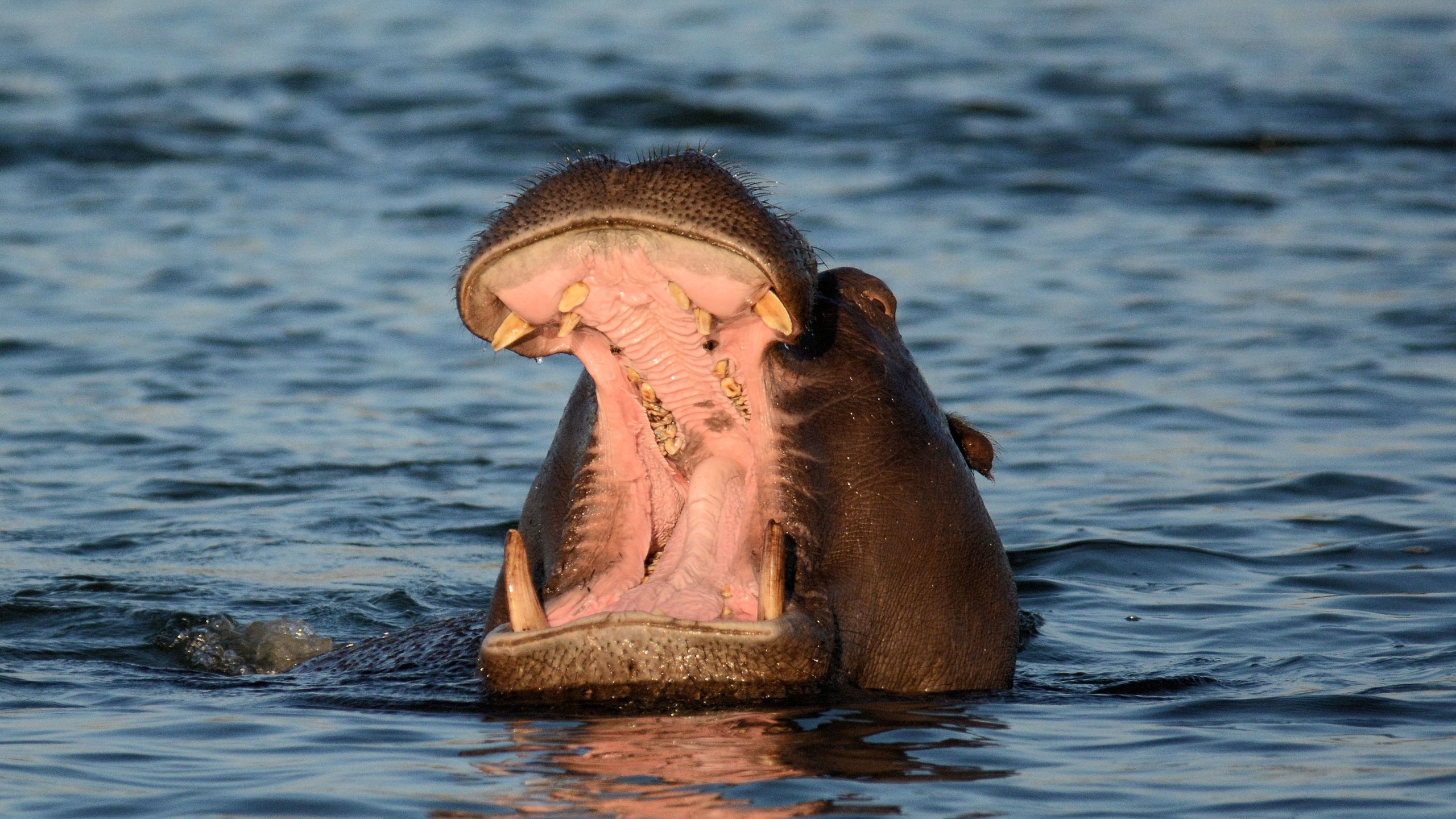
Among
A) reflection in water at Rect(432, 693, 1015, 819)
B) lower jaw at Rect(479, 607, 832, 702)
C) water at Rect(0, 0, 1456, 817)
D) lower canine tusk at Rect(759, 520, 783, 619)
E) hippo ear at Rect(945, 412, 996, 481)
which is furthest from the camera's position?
hippo ear at Rect(945, 412, 996, 481)

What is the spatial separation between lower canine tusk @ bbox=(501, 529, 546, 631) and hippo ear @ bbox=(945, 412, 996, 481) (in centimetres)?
158

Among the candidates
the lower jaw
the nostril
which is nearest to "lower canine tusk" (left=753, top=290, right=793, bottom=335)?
the lower jaw

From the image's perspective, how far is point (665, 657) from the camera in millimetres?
5113

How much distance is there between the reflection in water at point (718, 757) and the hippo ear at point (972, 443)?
2.84ft

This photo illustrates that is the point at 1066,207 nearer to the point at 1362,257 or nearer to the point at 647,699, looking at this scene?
the point at 1362,257

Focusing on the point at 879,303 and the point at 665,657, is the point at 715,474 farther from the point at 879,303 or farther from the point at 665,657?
the point at 879,303

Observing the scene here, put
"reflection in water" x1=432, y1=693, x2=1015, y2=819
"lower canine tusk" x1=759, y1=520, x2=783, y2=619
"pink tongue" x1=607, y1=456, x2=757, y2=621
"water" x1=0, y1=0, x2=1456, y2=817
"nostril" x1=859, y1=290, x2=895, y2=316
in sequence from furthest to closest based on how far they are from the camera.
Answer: "nostril" x1=859, y1=290, x2=895, y2=316 → "water" x1=0, y1=0, x2=1456, y2=817 → "pink tongue" x1=607, y1=456, x2=757, y2=621 → "lower canine tusk" x1=759, y1=520, x2=783, y2=619 → "reflection in water" x1=432, y1=693, x2=1015, y2=819

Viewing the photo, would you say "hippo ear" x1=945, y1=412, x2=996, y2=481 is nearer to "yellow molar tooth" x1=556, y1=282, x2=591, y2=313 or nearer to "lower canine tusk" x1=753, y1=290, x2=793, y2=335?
"lower canine tusk" x1=753, y1=290, x2=793, y2=335

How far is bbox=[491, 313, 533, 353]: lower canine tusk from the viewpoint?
514 centimetres

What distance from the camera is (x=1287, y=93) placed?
2172 cm

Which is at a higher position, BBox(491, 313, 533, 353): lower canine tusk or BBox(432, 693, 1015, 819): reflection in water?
BBox(491, 313, 533, 353): lower canine tusk

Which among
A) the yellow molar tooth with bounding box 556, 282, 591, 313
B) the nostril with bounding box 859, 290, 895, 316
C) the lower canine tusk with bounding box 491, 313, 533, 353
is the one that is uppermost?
the yellow molar tooth with bounding box 556, 282, 591, 313

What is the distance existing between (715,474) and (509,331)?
0.74 metres

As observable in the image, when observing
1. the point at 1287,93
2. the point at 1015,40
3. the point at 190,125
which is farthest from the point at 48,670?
the point at 1015,40
